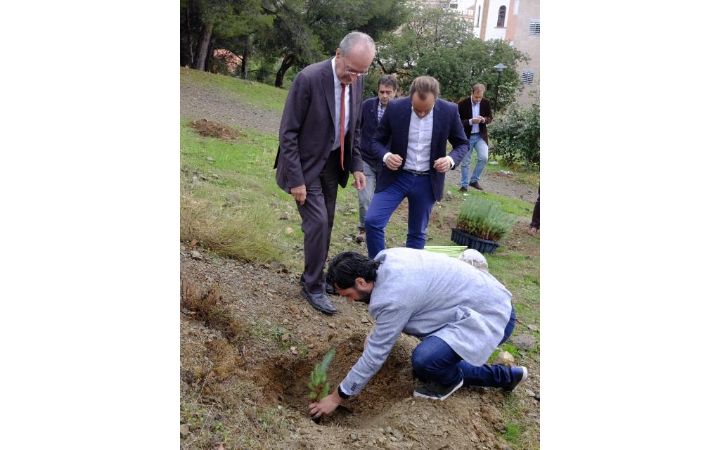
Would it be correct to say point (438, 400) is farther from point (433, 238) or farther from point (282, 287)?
point (433, 238)

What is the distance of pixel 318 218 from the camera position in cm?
328

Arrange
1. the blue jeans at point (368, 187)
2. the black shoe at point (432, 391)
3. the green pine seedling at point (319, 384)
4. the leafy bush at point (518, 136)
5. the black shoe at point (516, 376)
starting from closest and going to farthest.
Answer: the black shoe at point (432, 391) < the green pine seedling at point (319, 384) < the black shoe at point (516, 376) < the blue jeans at point (368, 187) < the leafy bush at point (518, 136)

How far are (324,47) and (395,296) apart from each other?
2159mm

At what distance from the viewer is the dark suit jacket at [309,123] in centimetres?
304

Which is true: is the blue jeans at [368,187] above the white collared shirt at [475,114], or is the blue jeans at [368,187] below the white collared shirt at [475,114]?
below

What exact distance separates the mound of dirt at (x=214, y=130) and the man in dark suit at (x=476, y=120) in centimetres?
265

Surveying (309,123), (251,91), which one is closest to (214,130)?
(251,91)

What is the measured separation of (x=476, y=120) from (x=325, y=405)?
491cm

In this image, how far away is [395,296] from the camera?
2357 mm

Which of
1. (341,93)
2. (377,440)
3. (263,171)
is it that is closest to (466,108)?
(263,171)

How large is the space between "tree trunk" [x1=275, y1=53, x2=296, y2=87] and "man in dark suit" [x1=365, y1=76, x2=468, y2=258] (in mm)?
1090

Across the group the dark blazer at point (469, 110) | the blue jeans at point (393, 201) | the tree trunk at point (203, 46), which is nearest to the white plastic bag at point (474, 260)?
the blue jeans at point (393, 201)

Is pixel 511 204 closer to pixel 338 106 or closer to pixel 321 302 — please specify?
pixel 321 302

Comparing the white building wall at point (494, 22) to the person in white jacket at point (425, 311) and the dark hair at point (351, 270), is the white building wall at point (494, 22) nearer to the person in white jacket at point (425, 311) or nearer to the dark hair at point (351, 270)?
the person in white jacket at point (425, 311)
